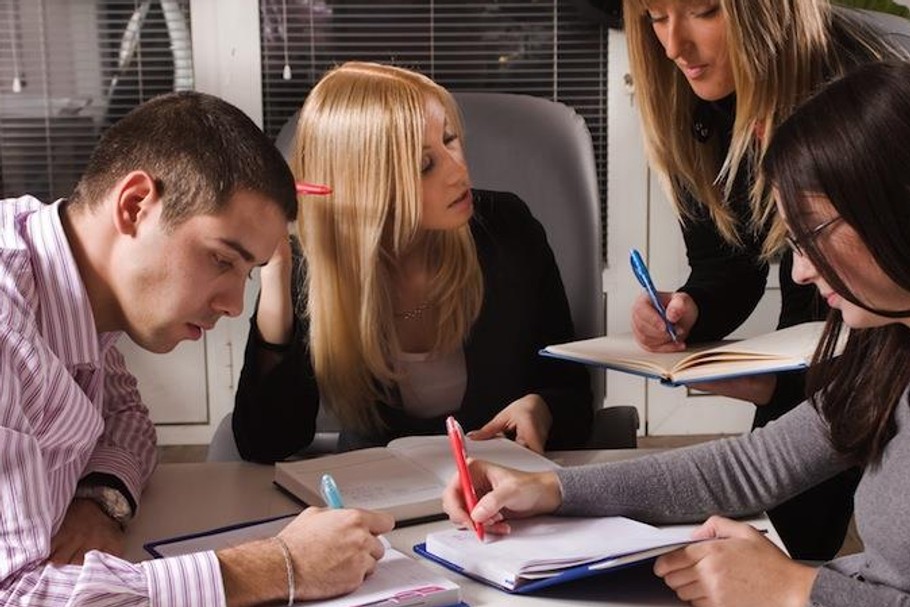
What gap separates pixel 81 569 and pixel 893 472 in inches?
30.4

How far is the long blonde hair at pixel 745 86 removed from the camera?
168 centimetres

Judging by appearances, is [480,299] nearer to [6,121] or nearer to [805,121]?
[805,121]

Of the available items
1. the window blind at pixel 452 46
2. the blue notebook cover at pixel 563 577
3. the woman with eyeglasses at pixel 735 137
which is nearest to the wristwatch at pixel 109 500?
the blue notebook cover at pixel 563 577

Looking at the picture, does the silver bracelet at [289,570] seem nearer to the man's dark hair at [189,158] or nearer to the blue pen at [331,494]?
the blue pen at [331,494]

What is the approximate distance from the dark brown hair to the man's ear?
637mm

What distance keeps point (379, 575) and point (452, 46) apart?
274 centimetres

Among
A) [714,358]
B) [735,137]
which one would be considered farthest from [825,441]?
[735,137]

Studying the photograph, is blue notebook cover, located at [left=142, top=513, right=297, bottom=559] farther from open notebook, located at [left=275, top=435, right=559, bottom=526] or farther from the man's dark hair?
the man's dark hair

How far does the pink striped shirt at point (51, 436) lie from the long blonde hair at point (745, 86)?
89 cm

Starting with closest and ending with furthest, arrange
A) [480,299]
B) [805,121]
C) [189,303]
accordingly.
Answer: [805,121]
[189,303]
[480,299]

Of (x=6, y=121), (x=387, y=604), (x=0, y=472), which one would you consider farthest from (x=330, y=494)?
(x=6, y=121)

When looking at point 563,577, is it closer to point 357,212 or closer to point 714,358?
point 714,358

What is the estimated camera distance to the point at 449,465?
1.48m

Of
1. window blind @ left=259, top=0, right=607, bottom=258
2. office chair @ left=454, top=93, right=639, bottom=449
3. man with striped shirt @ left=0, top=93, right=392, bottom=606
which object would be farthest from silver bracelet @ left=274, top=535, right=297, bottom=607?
window blind @ left=259, top=0, right=607, bottom=258
